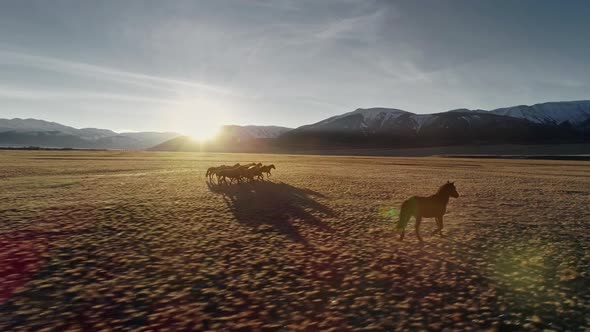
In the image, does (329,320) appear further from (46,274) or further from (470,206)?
(470,206)

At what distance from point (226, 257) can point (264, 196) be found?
1092 cm

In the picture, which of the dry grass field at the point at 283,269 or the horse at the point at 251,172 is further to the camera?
the horse at the point at 251,172

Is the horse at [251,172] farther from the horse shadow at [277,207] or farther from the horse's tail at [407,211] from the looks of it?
the horse's tail at [407,211]

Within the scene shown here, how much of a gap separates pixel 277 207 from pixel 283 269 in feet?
27.1

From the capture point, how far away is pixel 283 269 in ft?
27.4

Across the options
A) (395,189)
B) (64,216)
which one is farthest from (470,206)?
(64,216)

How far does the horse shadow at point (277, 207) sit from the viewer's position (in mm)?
12906

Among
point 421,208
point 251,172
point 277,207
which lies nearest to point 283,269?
point 421,208

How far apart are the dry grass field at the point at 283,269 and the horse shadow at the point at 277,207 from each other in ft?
0.47

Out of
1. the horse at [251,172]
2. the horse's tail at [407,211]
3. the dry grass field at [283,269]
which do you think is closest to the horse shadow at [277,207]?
the dry grass field at [283,269]

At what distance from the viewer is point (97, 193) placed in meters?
19.6

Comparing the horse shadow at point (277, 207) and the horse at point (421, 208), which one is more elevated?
the horse at point (421, 208)

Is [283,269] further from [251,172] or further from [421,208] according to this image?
[251,172]

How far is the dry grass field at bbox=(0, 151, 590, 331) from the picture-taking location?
239 inches
